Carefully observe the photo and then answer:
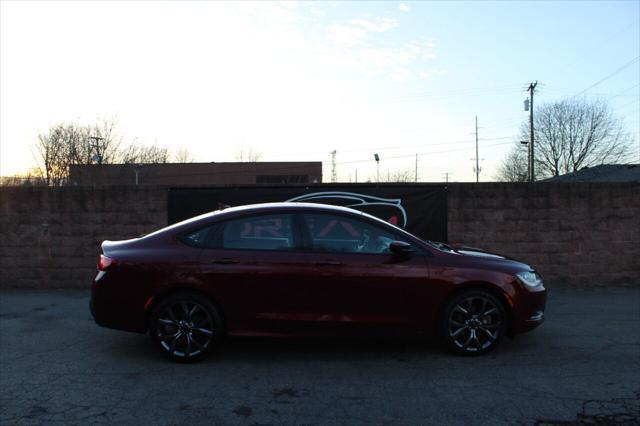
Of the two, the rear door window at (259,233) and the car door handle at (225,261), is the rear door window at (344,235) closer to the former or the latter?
the rear door window at (259,233)

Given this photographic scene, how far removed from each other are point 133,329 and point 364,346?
2507 millimetres

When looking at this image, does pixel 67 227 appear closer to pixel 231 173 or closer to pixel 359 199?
pixel 359 199

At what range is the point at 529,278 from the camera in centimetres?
538

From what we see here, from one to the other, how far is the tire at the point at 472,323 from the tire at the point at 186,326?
237 cm

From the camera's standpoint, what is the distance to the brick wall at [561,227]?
934cm

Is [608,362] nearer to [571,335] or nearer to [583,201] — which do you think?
[571,335]

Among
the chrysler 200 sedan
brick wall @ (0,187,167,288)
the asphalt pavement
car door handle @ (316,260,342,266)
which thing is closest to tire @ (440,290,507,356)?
the chrysler 200 sedan

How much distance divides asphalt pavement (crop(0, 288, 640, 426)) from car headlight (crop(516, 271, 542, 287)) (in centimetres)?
73

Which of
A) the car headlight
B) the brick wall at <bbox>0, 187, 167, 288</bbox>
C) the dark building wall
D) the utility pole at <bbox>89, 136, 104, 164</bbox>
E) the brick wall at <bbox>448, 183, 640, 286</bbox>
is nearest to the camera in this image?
the car headlight

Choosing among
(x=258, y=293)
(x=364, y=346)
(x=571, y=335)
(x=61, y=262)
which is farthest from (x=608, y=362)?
(x=61, y=262)

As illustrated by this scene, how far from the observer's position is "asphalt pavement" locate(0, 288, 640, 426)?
3850 millimetres

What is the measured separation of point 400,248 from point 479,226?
492cm

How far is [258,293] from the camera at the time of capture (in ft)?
16.6

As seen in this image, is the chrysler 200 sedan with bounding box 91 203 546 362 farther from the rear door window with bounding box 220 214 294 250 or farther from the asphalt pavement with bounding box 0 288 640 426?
the asphalt pavement with bounding box 0 288 640 426
